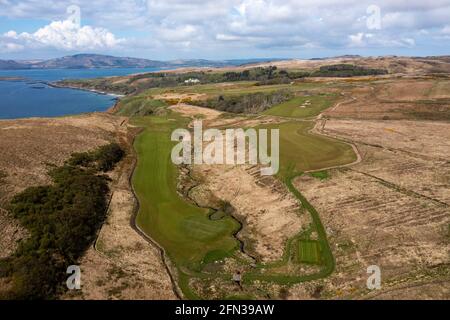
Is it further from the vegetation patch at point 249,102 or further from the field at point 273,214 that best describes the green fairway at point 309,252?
the vegetation patch at point 249,102

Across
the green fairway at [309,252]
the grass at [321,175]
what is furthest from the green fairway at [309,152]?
the green fairway at [309,252]

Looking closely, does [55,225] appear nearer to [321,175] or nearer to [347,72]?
[321,175]

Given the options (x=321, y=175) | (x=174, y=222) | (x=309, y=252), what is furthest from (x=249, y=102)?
(x=309, y=252)

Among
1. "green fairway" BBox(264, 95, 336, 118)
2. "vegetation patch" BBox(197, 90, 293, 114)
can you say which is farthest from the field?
"vegetation patch" BBox(197, 90, 293, 114)

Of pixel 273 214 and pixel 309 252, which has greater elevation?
pixel 273 214

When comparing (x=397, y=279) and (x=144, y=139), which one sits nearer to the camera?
(x=397, y=279)
